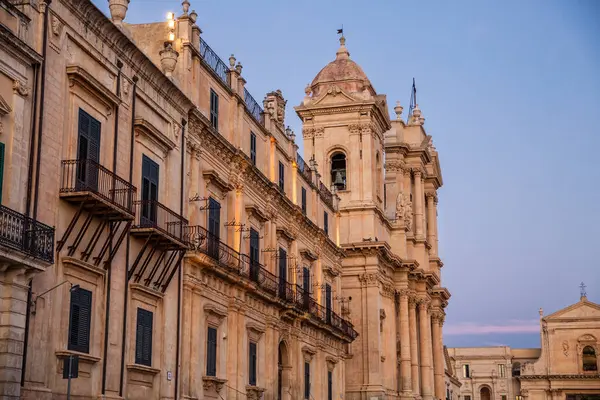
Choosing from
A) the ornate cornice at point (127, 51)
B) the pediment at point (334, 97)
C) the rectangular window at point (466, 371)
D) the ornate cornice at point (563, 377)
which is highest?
the pediment at point (334, 97)

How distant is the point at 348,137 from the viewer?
181 feet

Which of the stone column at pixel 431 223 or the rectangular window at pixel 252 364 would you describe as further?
the stone column at pixel 431 223

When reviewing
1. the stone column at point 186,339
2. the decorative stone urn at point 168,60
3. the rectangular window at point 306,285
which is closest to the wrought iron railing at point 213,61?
the decorative stone urn at point 168,60

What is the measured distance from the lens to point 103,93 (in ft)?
76.6

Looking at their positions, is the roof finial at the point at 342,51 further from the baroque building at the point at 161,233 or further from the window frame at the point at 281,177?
the window frame at the point at 281,177

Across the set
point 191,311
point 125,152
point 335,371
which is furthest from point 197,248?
point 335,371

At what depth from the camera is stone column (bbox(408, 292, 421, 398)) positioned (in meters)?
59.3

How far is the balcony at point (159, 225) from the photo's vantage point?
978 inches

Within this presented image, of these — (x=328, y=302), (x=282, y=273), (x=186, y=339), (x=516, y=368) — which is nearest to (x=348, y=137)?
(x=328, y=302)

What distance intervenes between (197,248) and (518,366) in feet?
294

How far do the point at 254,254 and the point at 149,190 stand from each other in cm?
946

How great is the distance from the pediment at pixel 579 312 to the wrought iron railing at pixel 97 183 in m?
80.8

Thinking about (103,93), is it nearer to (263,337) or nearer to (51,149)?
(51,149)

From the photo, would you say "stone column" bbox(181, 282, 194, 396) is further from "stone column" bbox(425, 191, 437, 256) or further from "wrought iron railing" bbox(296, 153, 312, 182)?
"stone column" bbox(425, 191, 437, 256)
